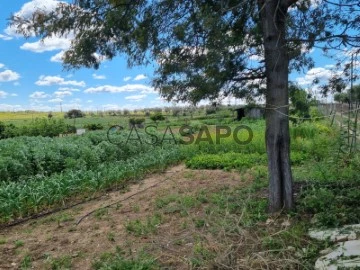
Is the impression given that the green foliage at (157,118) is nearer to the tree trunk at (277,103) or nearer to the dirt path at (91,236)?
the dirt path at (91,236)

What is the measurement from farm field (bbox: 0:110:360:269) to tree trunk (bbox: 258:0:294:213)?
0.35 metres

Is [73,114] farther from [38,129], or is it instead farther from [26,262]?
[26,262]

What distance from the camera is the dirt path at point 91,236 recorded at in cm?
410

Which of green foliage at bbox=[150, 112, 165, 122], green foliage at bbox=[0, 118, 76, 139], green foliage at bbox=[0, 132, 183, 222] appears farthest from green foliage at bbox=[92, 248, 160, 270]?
green foliage at bbox=[150, 112, 165, 122]

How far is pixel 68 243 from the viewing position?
4.64 metres

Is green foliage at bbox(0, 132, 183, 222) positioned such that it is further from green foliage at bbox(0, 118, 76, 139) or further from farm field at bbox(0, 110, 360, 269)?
green foliage at bbox(0, 118, 76, 139)

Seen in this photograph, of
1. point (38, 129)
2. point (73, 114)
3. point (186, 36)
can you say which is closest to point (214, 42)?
point (186, 36)

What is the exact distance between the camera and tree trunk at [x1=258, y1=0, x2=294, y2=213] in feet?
15.3

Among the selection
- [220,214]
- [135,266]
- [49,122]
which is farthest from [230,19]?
[49,122]

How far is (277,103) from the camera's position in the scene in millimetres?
4684

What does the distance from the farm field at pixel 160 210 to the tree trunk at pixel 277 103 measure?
0.35 metres

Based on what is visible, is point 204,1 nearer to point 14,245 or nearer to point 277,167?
point 277,167

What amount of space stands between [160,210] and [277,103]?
7.90ft

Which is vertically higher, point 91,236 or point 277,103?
point 277,103
